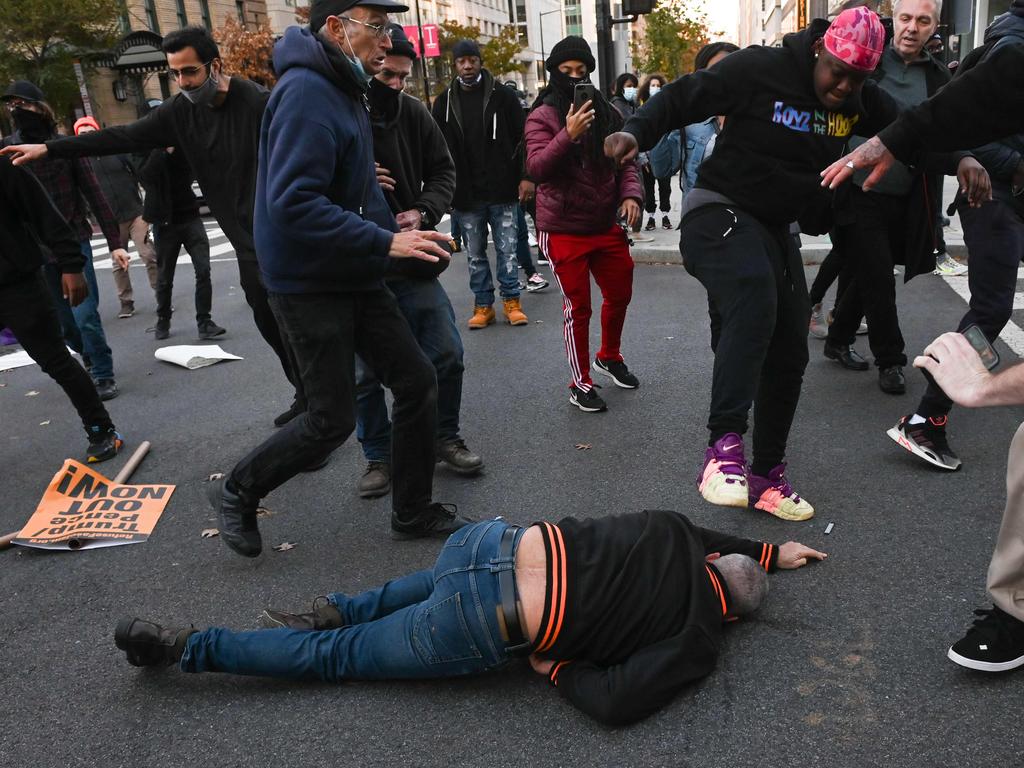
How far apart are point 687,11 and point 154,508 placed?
45102 millimetres

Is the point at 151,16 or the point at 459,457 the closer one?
the point at 459,457

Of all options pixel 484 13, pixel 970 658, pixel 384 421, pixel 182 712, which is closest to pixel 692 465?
pixel 384 421

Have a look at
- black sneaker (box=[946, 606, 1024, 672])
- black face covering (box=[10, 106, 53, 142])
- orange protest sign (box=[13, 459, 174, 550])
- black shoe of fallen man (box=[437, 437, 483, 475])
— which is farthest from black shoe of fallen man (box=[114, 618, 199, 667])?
black face covering (box=[10, 106, 53, 142])

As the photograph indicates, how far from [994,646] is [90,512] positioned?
12.2 ft

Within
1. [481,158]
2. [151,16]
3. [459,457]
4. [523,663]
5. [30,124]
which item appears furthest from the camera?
[151,16]

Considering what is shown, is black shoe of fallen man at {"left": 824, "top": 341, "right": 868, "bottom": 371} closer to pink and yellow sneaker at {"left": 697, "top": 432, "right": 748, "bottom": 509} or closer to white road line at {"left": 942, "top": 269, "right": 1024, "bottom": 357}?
white road line at {"left": 942, "top": 269, "right": 1024, "bottom": 357}

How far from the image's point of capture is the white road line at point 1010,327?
5.73 metres

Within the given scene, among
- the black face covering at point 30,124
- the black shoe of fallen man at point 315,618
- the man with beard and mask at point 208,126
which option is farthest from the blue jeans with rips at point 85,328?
the black shoe of fallen man at point 315,618

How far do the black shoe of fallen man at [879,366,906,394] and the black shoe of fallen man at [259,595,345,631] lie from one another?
353 cm

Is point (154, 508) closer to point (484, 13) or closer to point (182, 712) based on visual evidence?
point (182, 712)

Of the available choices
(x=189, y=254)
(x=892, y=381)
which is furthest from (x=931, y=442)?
(x=189, y=254)

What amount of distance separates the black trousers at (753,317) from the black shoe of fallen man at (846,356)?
6.78 ft

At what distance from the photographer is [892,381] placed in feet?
16.6

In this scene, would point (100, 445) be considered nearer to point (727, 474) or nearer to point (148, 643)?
point (148, 643)
